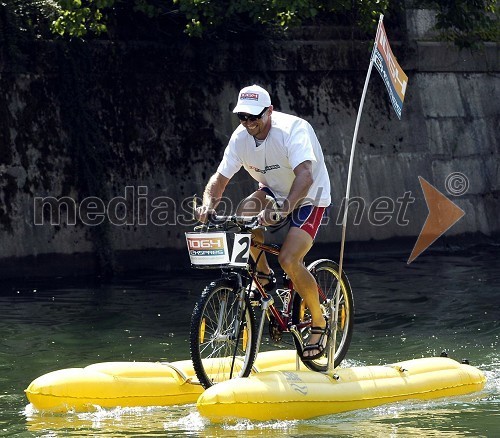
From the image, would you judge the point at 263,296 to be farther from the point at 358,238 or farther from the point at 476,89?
the point at 476,89

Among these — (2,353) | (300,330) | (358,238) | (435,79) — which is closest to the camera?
(300,330)

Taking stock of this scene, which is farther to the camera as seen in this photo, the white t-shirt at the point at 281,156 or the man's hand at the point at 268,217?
the white t-shirt at the point at 281,156

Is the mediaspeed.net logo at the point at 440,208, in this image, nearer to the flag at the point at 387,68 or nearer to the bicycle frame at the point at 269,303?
the flag at the point at 387,68

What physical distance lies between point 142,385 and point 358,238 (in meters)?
9.57

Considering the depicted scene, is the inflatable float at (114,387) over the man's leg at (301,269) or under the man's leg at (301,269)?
under

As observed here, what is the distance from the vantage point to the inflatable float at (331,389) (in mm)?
7734

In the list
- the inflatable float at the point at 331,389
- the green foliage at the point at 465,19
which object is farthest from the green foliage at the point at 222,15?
the inflatable float at the point at 331,389

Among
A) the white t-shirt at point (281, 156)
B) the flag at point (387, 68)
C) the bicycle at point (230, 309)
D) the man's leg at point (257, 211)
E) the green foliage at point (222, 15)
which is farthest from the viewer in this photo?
the green foliage at point (222, 15)

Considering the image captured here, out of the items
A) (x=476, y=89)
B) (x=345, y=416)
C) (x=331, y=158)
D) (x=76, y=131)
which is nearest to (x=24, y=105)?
(x=76, y=131)

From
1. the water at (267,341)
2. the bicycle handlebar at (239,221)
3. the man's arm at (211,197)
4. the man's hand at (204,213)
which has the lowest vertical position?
the water at (267,341)

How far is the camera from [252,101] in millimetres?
8219

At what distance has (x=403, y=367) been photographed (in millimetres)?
8844

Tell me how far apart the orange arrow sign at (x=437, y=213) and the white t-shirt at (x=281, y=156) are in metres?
9.59

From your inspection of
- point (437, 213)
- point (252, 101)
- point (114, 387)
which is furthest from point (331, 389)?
point (437, 213)
